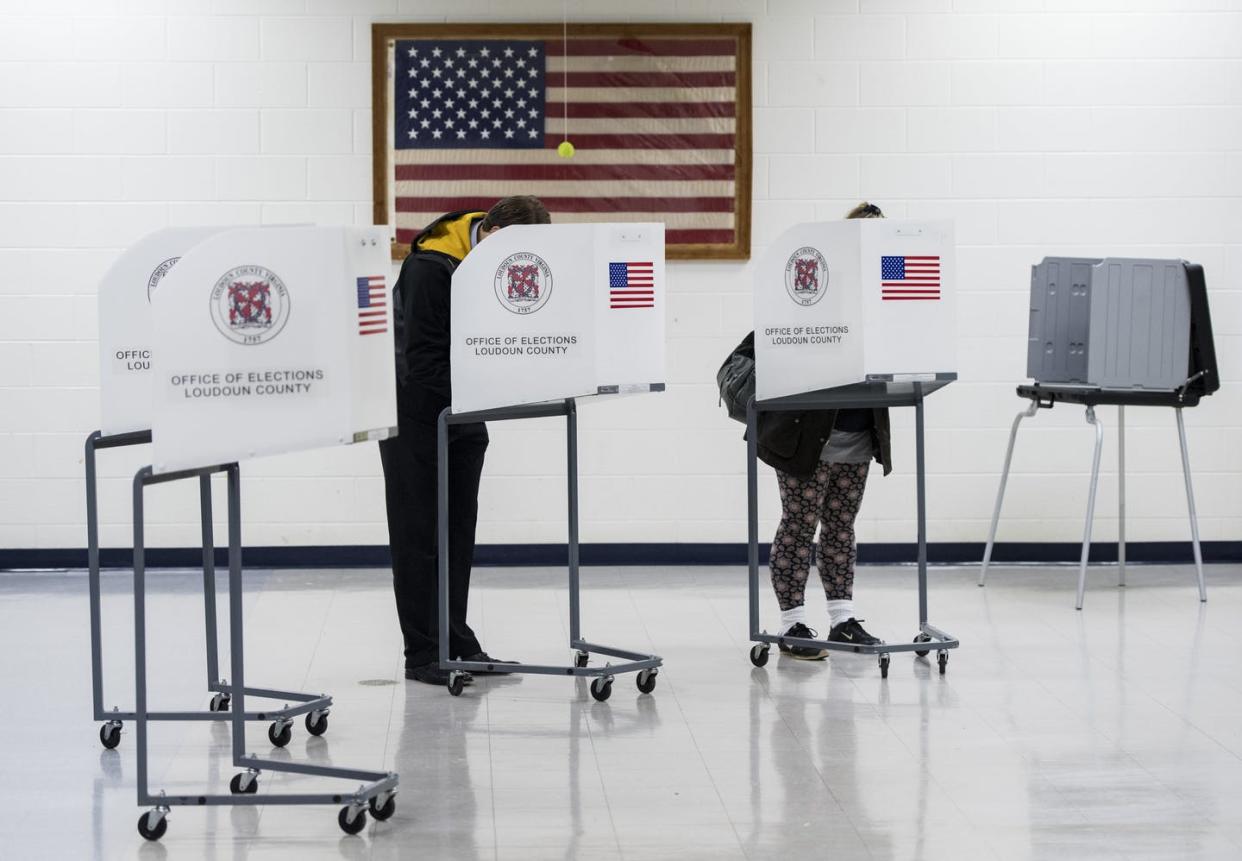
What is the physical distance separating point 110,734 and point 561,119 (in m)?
3.37

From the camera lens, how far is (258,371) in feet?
9.71

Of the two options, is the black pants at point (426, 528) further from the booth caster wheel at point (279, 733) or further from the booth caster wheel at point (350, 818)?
the booth caster wheel at point (350, 818)

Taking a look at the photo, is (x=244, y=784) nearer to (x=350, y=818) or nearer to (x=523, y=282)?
(x=350, y=818)

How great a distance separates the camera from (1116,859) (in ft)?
9.57

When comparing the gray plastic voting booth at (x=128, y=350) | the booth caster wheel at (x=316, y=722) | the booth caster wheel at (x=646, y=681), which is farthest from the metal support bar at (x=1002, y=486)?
the gray plastic voting booth at (x=128, y=350)

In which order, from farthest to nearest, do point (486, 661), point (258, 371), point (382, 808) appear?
point (486, 661), point (382, 808), point (258, 371)

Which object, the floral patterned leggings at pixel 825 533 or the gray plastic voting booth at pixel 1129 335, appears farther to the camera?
the gray plastic voting booth at pixel 1129 335

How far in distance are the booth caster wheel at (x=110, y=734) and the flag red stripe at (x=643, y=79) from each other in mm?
3411

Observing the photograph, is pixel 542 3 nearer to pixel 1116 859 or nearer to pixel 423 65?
pixel 423 65

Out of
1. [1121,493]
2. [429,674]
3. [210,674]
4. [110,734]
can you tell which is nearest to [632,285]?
[429,674]

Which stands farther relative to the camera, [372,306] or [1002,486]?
[1002,486]

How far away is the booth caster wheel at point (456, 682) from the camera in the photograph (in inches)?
166

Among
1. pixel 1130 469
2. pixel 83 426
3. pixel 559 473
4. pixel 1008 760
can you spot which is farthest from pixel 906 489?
pixel 83 426

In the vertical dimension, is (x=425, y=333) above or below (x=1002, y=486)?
above
